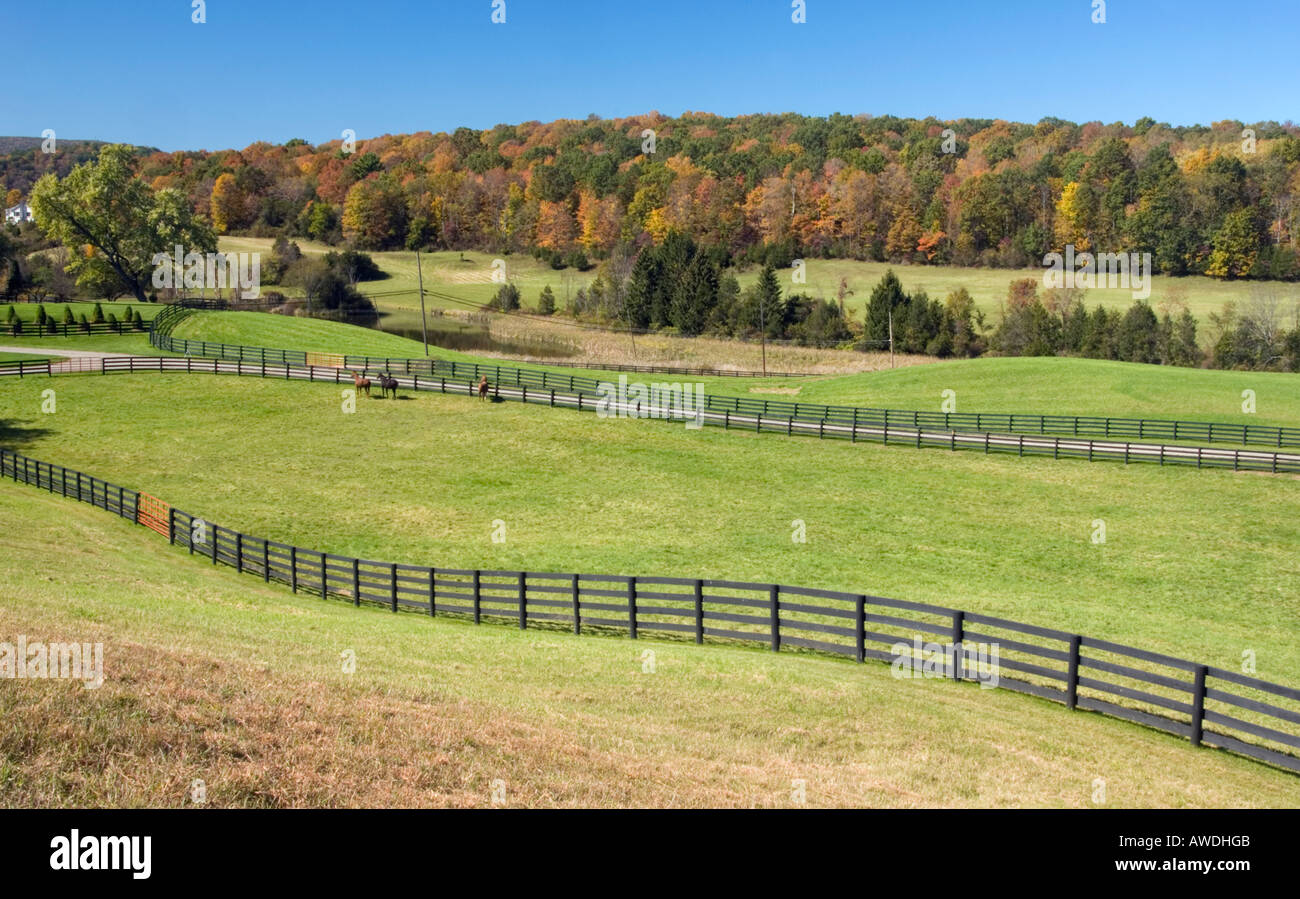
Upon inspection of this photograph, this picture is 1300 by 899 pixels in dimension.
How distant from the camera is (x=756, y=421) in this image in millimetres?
49344

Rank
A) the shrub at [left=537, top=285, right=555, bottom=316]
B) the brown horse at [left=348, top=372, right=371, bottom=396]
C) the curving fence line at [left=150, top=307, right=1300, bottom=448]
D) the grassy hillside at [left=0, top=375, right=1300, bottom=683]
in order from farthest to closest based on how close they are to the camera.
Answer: the shrub at [left=537, top=285, right=555, bottom=316] → the brown horse at [left=348, top=372, right=371, bottom=396] → the curving fence line at [left=150, top=307, right=1300, bottom=448] → the grassy hillside at [left=0, top=375, right=1300, bottom=683]

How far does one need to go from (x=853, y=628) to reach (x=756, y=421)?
91.2 feet

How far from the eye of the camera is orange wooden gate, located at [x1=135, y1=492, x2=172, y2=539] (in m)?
31.1

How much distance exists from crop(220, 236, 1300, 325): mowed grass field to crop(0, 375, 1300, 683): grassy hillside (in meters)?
74.3

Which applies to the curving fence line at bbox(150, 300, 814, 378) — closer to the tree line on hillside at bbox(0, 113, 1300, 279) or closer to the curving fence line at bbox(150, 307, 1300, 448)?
the curving fence line at bbox(150, 307, 1300, 448)

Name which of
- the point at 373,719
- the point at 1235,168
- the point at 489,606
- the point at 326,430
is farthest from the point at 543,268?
the point at 373,719

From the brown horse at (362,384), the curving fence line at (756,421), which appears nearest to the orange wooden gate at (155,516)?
the brown horse at (362,384)

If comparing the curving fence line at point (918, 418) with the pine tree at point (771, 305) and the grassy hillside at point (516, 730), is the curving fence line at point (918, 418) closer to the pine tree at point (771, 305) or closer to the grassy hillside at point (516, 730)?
the grassy hillside at point (516, 730)

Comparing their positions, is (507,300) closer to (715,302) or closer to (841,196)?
(715,302)

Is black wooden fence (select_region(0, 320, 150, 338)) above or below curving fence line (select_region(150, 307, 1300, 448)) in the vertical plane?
above

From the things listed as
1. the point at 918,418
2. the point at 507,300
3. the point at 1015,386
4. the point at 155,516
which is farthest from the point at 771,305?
the point at 155,516

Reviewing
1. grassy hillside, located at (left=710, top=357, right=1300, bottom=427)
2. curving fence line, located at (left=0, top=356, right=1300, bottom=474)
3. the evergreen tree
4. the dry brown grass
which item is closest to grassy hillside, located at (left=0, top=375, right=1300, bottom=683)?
curving fence line, located at (left=0, top=356, right=1300, bottom=474)
